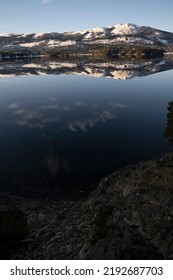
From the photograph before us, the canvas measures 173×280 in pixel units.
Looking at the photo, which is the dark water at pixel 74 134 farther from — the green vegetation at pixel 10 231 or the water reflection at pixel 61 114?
the green vegetation at pixel 10 231

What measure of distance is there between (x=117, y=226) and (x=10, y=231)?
9.96m

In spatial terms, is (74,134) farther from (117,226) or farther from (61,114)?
(117,226)

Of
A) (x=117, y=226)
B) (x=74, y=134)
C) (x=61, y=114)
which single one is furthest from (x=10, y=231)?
(x=61, y=114)

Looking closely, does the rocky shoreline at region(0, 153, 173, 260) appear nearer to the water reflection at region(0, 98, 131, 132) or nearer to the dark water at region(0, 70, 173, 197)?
the dark water at region(0, 70, 173, 197)

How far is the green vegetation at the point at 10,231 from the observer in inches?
983

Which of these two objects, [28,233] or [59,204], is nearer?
[28,233]

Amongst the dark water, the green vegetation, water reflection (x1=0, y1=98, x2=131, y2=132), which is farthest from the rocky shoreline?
water reflection (x1=0, y1=98, x2=131, y2=132)

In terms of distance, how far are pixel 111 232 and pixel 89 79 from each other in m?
156

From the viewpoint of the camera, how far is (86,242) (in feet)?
76.0

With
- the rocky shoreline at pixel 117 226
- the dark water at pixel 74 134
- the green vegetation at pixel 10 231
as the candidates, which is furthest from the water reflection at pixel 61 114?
the green vegetation at pixel 10 231

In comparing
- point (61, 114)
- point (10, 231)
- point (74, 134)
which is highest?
point (61, 114)

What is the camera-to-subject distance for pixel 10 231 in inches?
1059
